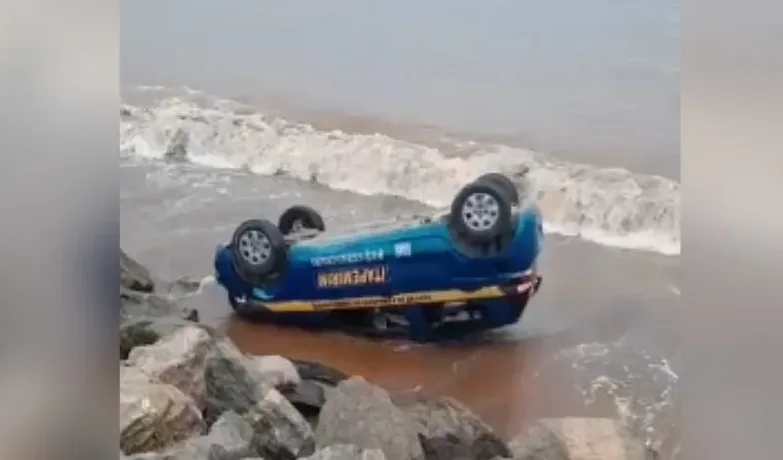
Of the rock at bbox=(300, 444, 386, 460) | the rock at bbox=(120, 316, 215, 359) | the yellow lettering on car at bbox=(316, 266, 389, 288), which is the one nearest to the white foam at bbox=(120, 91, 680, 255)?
the yellow lettering on car at bbox=(316, 266, 389, 288)

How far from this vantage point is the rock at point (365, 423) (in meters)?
1.24

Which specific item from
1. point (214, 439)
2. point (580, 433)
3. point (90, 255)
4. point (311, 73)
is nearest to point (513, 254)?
point (580, 433)

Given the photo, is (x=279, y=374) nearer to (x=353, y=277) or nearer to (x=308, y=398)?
(x=308, y=398)

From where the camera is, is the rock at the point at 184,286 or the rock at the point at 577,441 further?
the rock at the point at 184,286

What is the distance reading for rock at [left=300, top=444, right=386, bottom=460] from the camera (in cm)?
124

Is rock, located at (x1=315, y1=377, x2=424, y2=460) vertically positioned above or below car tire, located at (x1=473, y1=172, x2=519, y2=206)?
below

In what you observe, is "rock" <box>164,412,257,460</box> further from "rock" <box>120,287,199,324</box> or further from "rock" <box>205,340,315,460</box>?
"rock" <box>120,287,199,324</box>

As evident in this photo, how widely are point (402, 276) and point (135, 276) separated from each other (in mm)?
398

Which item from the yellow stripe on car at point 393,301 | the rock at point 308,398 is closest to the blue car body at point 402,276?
the yellow stripe on car at point 393,301

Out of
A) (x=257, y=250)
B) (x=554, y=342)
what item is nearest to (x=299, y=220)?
(x=257, y=250)

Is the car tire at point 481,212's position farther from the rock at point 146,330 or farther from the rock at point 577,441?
the rock at point 146,330

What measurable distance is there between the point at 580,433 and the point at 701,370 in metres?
0.18

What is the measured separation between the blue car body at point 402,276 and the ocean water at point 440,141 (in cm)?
3

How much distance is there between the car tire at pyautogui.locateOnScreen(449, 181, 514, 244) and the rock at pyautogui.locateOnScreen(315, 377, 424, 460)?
0.25 metres
